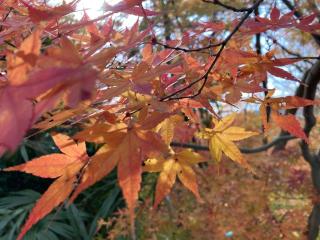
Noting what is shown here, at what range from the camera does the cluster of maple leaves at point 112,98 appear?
10.6 inches

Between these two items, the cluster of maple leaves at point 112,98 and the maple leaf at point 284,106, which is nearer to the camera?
the cluster of maple leaves at point 112,98

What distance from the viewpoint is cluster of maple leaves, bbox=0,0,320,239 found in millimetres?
270

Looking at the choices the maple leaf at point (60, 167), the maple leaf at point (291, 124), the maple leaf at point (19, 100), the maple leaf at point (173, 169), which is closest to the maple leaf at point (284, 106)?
the maple leaf at point (291, 124)

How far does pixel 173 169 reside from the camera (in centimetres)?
51

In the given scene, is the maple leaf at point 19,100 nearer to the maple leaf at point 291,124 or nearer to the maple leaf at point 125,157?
the maple leaf at point 125,157

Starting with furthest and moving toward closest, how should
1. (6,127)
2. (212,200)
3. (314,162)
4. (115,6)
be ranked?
1. (212,200)
2. (314,162)
3. (115,6)
4. (6,127)

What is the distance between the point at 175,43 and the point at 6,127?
38cm

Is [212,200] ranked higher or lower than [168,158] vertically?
lower

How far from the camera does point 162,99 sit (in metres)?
0.48

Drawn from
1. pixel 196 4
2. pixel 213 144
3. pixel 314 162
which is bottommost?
pixel 314 162

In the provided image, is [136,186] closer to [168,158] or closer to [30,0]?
[168,158]

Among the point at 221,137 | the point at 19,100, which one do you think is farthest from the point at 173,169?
the point at 19,100

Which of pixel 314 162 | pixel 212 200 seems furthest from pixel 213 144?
pixel 212 200

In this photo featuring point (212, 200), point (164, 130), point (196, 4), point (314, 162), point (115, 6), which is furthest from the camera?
point (196, 4)
